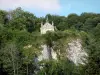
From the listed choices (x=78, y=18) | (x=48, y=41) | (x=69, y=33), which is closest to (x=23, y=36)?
(x=48, y=41)

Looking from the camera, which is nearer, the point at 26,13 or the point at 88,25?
the point at 26,13

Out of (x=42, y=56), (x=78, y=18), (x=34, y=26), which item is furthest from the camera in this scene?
(x=78, y=18)

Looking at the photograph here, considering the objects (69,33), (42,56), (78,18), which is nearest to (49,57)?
(42,56)

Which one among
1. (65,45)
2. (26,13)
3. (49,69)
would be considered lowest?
(49,69)

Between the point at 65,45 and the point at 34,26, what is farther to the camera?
the point at 34,26

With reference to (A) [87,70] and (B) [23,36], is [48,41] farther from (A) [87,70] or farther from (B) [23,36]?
(A) [87,70]

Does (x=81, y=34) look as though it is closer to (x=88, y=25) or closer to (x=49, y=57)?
(x=49, y=57)

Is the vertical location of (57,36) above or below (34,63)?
above

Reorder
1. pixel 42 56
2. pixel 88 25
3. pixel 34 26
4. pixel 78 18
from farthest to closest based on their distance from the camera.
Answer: pixel 78 18 → pixel 88 25 → pixel 34 26 → pixel 42 56

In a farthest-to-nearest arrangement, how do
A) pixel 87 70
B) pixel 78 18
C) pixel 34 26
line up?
pixel 78 18
pixel 34 26
pixel 87 70
